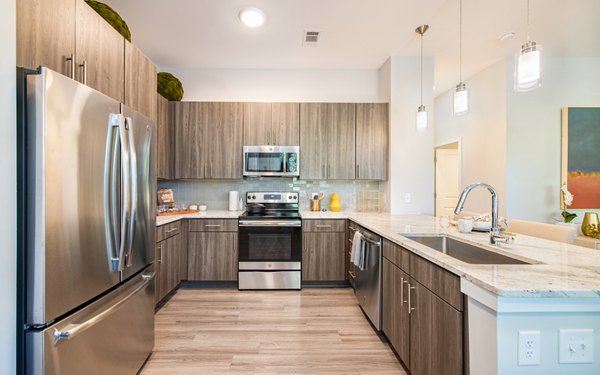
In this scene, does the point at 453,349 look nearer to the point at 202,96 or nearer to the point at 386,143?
the point at 386,143

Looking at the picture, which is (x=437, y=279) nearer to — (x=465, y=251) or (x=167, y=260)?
(x=465, y=251)

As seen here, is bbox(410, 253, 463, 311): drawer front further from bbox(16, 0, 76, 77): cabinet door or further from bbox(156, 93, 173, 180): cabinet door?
bbox(156, 93, 173, 180): cabinet door

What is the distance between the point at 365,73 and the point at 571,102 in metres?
2.59

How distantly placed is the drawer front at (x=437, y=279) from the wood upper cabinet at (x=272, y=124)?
93.0 inches

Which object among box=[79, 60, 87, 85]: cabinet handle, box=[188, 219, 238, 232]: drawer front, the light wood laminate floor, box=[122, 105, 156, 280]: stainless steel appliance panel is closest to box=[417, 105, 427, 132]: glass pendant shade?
the light wood laminate floor

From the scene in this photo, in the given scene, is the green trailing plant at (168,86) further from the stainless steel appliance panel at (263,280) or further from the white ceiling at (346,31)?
the stainless steel appliance panel at (263,280)

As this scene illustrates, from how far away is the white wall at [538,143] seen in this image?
3541mm

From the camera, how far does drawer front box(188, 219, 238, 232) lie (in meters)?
3.35

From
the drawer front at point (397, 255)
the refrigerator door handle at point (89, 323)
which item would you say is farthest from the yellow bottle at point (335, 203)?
the refrigerator door handle at point (89, 323)

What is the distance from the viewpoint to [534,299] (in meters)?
0.96

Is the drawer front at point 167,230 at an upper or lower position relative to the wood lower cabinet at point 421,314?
upper

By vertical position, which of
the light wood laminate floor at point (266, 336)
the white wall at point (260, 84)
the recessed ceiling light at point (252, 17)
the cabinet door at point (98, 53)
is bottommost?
the light wood laminate floor at point (266, 336)

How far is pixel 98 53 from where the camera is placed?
5.47 feet

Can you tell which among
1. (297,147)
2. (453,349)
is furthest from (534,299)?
(297,147)
